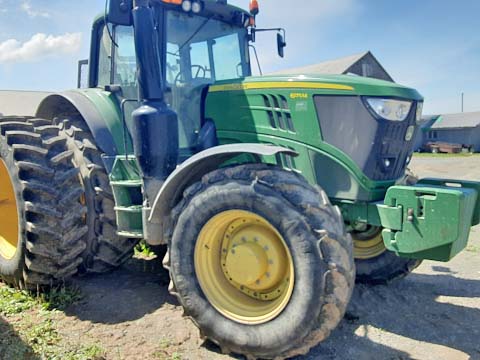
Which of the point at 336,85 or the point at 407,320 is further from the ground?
the point at 336,85

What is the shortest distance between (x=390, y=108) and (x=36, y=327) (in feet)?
10.7

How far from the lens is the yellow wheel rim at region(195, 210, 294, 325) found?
2904 millimetres

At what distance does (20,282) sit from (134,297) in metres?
1.09

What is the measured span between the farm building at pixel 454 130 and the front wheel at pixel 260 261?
117 ft

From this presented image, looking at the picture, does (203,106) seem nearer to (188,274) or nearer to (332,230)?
(188,274)

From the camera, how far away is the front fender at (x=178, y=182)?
9.98 ft

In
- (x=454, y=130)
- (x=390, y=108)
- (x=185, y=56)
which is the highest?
(x=185, y=56)

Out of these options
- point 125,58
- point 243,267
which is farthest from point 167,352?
point 125,58

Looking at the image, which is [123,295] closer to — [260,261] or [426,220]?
[260,261]

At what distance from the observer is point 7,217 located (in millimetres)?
4426

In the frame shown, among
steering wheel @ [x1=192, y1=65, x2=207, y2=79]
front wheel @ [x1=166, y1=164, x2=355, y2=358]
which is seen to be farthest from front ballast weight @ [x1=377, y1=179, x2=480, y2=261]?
steering wheel @ [x1=192, y1=65, x2=207, y2=79]

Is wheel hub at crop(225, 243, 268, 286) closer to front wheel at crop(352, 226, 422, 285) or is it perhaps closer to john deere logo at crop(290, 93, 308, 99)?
john deere logo at crop(290, 93, 308, 99)

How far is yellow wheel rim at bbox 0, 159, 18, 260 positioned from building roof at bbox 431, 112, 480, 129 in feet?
130

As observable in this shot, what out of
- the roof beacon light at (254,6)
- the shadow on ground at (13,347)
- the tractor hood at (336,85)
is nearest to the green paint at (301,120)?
the tractor hood at (336,85)
